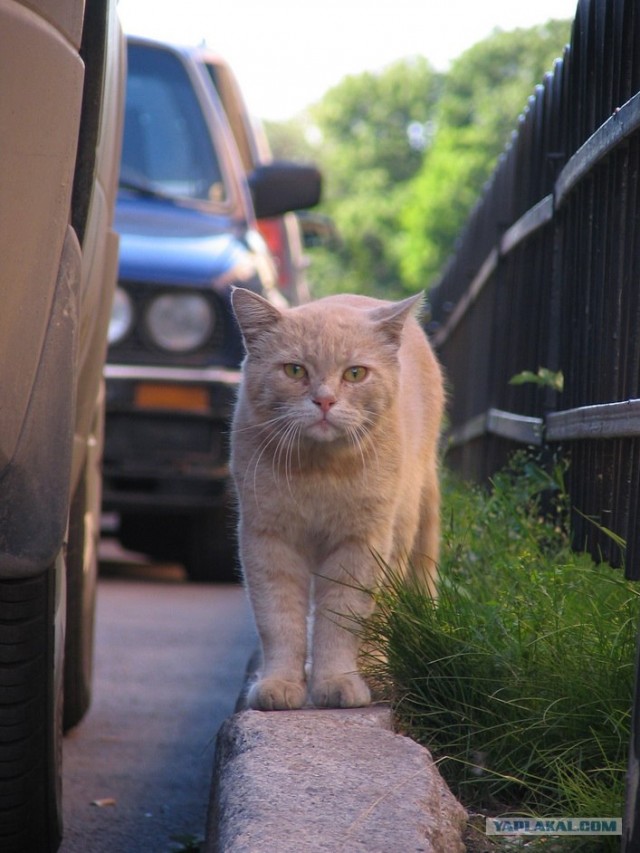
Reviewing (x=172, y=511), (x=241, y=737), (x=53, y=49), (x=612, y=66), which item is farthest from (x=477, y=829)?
(x=172, y=511)

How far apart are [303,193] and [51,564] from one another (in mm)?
4939

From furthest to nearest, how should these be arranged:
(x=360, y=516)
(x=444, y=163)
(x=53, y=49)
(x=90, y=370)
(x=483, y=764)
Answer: (x=444, y=163) < (x=90, y=370) < (x=360, y=516) < (x=483, y=764) < (x=53, y=49)

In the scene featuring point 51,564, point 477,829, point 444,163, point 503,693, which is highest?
point 444,163

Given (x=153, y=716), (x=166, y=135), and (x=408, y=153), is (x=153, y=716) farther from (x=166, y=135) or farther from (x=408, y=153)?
(x=408, y=153)

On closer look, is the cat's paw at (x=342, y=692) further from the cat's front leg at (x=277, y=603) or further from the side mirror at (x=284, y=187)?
the side mirror at (x=284, y=187)

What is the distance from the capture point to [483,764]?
8.74ft

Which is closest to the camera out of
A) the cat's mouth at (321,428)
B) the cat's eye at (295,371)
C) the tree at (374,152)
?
the cat's mouth at (321,428)

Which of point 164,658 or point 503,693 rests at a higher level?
point 503,693

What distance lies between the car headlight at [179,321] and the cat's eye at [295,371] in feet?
12.0

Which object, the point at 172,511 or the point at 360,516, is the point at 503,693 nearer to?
the point at 360,516

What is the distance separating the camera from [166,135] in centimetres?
742

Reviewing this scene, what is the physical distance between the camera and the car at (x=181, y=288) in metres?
6.71

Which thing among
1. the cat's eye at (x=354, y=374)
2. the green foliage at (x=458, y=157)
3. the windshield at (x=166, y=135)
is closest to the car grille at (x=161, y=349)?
the windshield at (x=166, y=135)

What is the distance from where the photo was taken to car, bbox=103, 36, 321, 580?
671 cm
